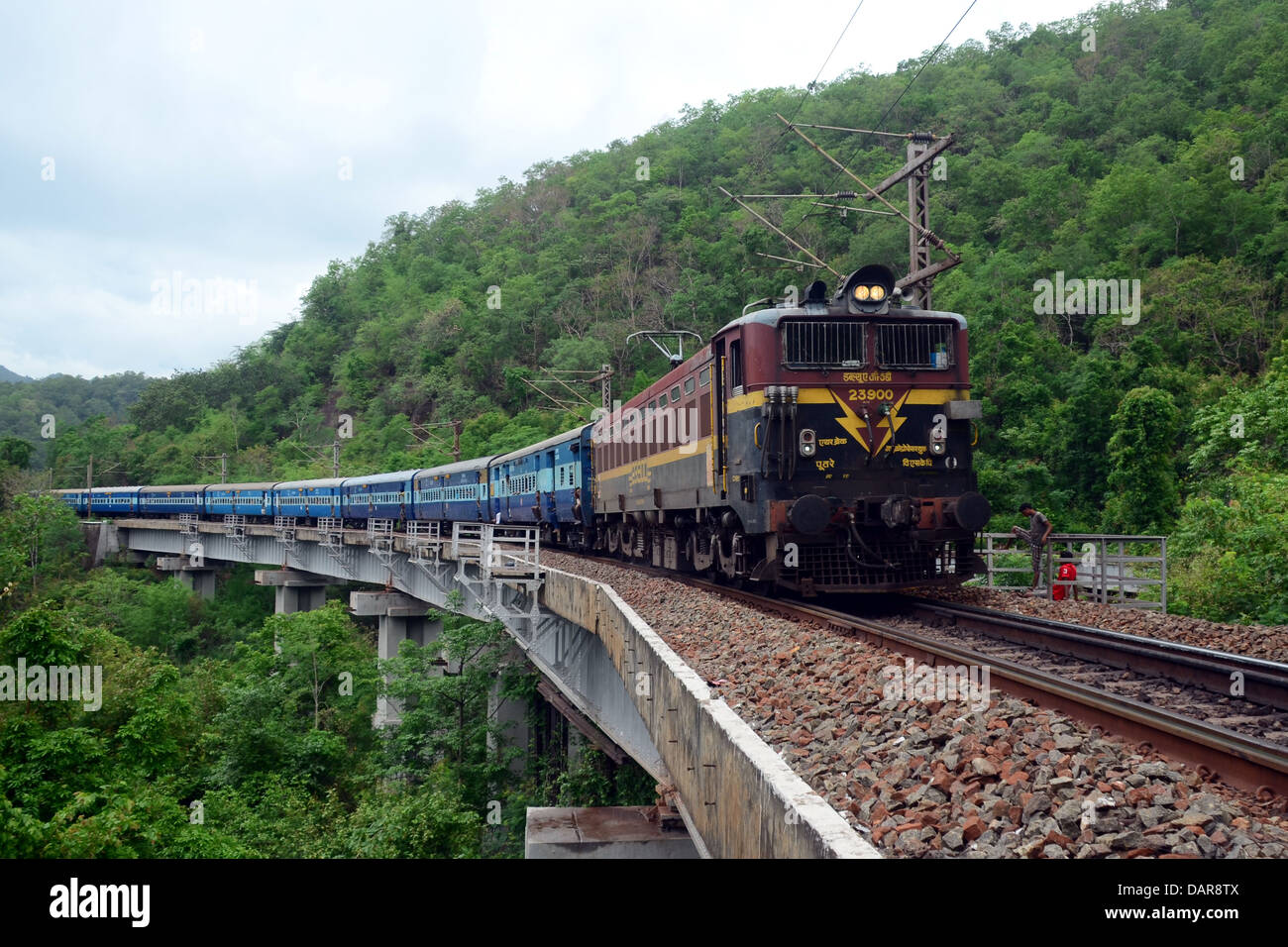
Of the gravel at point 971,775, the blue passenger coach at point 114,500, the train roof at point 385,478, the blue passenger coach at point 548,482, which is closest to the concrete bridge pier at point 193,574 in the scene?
the blue passenger coach at point 114,500

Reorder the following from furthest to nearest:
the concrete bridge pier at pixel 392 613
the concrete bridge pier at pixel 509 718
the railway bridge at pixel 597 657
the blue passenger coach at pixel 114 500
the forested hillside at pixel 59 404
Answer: the forested hillside at pixel 59 404 → the blue passenger coach at pixel 114 500 → the concrete bridge pier at pixel 392 613 → the concrete bridge pier at pixel 509 718 → the railway bridge at pixel 597 657

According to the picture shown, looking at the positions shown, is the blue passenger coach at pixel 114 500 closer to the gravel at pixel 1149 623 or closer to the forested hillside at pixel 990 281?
the forested hillside at pixel 990 281

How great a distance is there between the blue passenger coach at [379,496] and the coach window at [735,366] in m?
29.2

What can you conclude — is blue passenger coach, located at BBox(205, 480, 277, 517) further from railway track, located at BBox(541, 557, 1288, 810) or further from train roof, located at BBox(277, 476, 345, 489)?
railway track, located at BBox(541, 557, 1288, 810)

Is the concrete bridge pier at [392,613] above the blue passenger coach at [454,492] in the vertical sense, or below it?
below

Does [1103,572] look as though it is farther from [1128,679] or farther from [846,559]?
[1128,679]

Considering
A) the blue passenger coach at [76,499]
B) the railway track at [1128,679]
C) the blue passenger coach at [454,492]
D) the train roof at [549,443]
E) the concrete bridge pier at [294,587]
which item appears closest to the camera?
the railway track at [1128,679]

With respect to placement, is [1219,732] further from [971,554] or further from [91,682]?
[91,682]

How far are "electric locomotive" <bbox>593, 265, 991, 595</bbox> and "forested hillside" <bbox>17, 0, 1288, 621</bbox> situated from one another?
20.9ft

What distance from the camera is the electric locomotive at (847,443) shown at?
11594 millimetres

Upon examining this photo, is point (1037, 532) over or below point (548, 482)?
below

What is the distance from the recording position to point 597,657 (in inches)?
585

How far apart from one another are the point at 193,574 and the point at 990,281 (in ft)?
157

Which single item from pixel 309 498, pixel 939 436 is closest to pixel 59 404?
pixel 309 498
